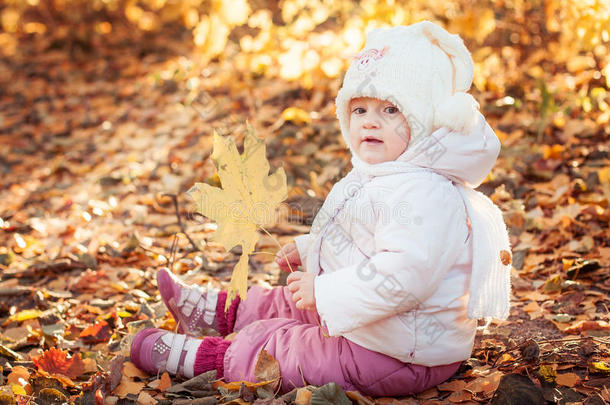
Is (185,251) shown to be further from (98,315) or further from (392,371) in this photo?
(392,371)

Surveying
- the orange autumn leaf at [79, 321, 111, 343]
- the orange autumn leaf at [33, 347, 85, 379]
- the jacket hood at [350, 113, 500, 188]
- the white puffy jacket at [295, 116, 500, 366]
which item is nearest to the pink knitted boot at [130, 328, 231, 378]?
the orange autumn leaf at [33, 347, 85, 379]

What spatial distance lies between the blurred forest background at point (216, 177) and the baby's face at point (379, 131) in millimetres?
609

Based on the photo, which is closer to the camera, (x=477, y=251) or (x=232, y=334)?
(x=477, y=251)

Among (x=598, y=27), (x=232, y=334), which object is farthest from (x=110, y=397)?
(x=598, y=27)

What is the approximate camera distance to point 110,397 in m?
1.63

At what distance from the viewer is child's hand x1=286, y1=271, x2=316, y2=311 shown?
1.55 meters

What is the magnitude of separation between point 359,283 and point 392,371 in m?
0.29

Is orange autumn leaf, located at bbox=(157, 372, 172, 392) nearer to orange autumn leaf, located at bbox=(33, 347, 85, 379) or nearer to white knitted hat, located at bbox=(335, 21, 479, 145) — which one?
orange autumn leaf, located at bbox=(33, 347, 85, 379)

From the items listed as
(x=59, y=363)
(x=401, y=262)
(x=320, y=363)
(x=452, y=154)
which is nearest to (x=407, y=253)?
(x=401, y=262)

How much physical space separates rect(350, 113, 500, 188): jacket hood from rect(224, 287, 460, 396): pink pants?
466 mm

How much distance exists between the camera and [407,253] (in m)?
1.42

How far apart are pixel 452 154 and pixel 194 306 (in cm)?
95

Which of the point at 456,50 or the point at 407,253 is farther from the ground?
the point at 456,50

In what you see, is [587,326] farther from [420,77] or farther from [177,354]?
[177,354]
